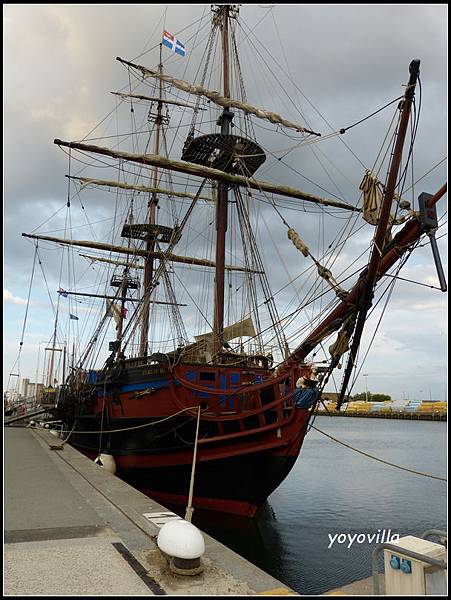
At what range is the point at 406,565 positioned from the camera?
11.4 ft

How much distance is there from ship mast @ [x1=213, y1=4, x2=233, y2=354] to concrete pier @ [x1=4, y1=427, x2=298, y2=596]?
7.47m

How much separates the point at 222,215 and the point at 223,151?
3.01 metres

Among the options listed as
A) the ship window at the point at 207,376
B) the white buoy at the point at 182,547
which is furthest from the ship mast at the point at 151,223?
the white buoy at the point at 182,547

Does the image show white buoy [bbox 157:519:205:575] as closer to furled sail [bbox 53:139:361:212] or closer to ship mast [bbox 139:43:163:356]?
furled sail [bbox 53:139:361:212]

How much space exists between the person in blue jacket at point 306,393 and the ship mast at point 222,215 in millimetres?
3363

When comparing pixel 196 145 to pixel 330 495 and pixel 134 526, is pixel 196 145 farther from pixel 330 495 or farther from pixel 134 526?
pixel 134 526

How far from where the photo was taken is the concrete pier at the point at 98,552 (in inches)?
163

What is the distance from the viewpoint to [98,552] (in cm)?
491

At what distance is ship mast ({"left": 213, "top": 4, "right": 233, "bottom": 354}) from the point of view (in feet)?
53.3

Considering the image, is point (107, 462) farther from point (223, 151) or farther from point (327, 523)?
point (223, 151)

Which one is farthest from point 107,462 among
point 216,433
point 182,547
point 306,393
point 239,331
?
point 182,547

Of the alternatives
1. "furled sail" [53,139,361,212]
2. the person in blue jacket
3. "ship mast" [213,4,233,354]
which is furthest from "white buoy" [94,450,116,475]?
"furled sail" [53,139,361,212]

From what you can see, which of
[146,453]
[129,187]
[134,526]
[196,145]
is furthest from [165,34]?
[134,526]

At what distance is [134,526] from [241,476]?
6.80m
